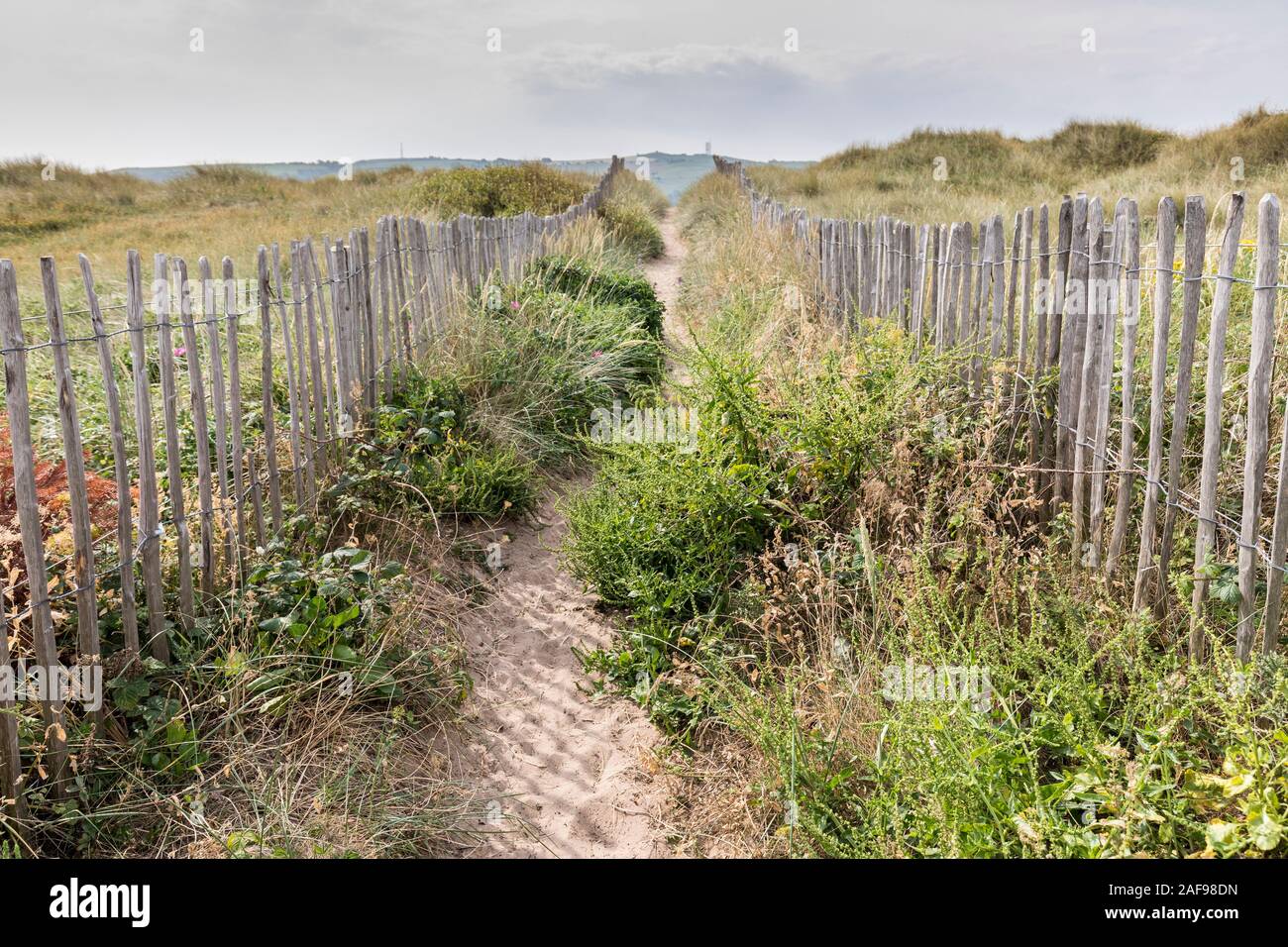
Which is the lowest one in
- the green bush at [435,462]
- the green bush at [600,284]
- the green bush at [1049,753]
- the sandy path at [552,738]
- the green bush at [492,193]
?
the sandy path at [552,738]

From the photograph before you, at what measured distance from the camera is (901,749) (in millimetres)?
2527

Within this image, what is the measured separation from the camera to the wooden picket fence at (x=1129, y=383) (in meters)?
2.56

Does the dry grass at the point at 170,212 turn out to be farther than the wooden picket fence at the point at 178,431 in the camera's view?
Yes

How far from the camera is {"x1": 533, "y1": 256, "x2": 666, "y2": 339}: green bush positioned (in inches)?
352

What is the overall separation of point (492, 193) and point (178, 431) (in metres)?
13.1

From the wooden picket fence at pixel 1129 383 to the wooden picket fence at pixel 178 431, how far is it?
3149 mm

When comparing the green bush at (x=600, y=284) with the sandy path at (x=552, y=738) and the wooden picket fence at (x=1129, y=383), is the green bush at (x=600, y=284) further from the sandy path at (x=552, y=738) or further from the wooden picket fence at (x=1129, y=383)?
the sandy path at (x=552, y=738)

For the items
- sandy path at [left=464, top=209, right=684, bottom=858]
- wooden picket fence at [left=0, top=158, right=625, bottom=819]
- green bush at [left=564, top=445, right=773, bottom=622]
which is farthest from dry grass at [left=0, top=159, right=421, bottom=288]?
green bush at [left=564, top=445, right=773, bottom=622]

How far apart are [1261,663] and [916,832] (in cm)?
112

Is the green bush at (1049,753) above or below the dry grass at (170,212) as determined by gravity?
below

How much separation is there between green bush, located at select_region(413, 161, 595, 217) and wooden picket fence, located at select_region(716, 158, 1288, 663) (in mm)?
11396

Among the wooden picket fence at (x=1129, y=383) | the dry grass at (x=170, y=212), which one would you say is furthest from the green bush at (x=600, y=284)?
the dry grass at (x=170, y=212)

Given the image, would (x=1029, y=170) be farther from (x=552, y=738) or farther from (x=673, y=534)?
(x=552, y=738)
